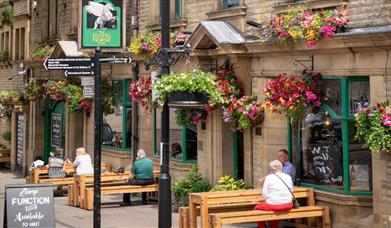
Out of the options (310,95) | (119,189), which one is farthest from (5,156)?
(310,95)

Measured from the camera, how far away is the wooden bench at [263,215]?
10.8 m

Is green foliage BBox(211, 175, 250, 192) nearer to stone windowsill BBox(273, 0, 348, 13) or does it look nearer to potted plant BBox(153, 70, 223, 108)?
potted plant BBox(153, 70, 223, 108)

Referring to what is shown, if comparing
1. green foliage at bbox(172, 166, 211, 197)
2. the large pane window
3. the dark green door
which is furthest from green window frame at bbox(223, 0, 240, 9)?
the dark green door

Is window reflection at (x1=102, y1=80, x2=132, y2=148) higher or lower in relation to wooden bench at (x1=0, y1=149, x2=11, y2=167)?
higher

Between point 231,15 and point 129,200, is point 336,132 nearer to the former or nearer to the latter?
point 231,15

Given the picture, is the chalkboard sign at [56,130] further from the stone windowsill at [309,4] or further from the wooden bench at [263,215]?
the wooden bench at [263,215]

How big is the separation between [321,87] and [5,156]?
1898cm

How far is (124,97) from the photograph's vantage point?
1925 cm

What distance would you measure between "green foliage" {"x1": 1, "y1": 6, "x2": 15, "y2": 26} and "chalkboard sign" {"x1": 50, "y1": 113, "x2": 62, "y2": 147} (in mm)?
5036

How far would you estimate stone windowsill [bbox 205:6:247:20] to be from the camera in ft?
46.9

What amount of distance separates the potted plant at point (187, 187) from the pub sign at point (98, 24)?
5598mm

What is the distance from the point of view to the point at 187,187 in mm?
15281

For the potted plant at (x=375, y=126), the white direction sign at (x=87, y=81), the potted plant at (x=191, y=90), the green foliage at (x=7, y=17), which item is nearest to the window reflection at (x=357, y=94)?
the potted plant at (x=375, y=126)

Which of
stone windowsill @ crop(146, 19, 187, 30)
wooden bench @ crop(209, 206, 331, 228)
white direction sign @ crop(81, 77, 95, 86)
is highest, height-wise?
stone windowsill @ crop(146, 19, 187, 30)
